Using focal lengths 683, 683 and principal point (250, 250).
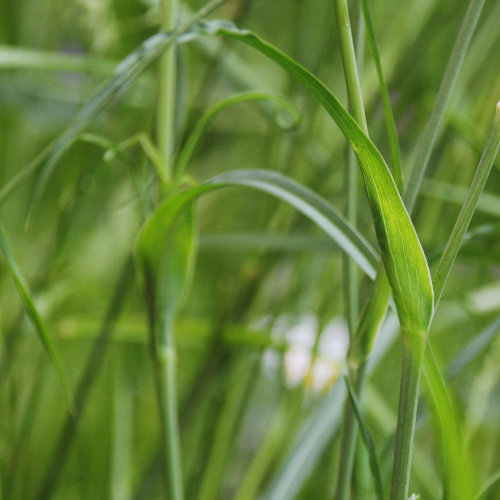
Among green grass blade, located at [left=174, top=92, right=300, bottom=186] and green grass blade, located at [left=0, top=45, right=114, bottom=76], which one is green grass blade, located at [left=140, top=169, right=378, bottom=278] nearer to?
green grass blade, located at [left=174, top=92, right=300, bottom=186]

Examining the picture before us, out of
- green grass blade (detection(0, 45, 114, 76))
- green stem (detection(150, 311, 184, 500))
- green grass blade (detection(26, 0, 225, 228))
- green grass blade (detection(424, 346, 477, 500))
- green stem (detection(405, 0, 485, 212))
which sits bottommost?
green grass blade (detection(424, 346, 477, 500))

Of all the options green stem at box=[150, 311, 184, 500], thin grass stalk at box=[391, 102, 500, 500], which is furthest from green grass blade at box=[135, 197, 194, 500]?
thin grass stalk at box=[391, 102, 500, 500]

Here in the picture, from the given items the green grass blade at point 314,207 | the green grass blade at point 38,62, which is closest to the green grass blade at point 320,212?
the green grass blade at point 314,207

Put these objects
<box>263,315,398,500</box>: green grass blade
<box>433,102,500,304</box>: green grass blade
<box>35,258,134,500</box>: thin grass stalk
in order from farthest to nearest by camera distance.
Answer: <box>35,258,134,500</box>: thin grass stalk, <box>263,315,398,500</box>: green grass blade, <box>433,102,500,304</box>: green grass blade

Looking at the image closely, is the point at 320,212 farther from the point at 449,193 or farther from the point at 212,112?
the point at 449,193

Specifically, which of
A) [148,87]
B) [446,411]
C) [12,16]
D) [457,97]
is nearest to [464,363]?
[446,411]

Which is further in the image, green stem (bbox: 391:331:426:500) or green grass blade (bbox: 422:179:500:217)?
green grass blade (bbox: 422:179:500:217)

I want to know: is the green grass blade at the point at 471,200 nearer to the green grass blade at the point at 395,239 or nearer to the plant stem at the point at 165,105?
the green grass blade at the point at 395,239

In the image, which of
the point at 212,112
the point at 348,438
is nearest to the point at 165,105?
the point at 212,112
